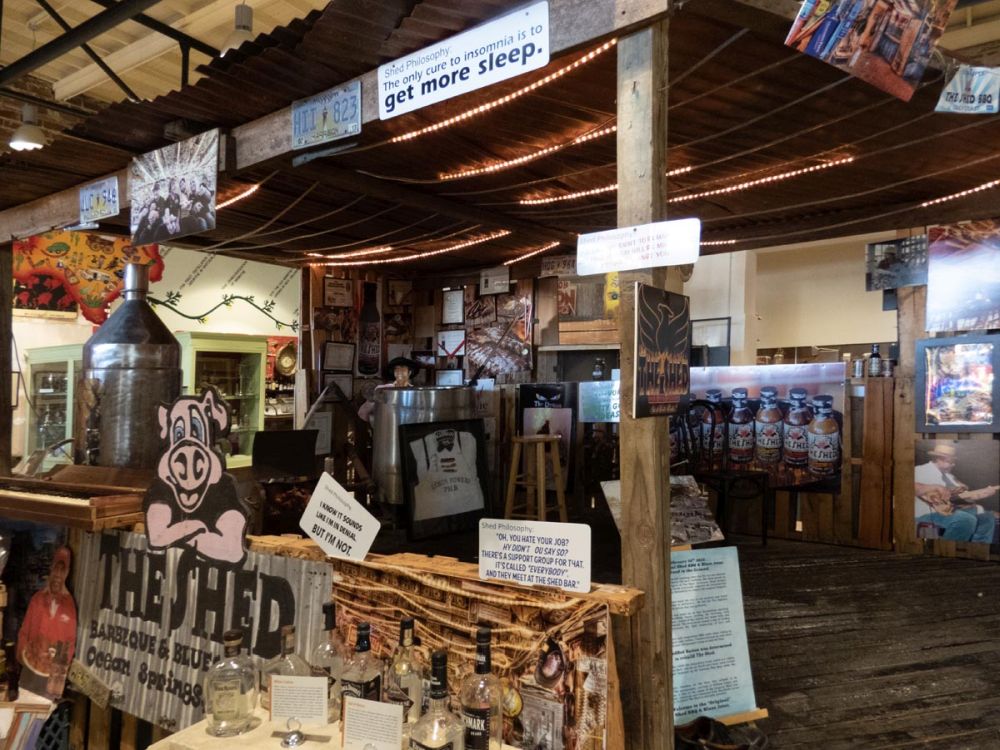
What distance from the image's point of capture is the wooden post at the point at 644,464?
168cm

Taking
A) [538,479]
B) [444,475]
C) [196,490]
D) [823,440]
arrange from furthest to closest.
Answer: [823,440]
[444,475]
[538,479]
[196,490]

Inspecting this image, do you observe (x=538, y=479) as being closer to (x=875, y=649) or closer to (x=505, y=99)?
(x=875, y=649)

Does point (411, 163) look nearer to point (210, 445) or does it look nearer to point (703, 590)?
point (210, 445)

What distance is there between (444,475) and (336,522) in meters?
3.40

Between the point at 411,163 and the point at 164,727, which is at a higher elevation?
the point at 411,163

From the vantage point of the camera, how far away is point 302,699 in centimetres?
174

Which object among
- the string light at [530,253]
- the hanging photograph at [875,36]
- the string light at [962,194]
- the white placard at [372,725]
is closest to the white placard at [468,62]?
the hanging photograph at [875,36]

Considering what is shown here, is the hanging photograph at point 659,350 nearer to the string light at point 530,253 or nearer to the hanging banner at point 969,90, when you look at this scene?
the hanging banner at point 969,90

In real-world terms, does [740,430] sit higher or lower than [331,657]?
higher

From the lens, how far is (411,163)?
3.52 meters

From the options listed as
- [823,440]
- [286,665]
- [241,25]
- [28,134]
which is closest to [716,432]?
[823,440]

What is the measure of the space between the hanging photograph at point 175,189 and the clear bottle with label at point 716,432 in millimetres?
4278

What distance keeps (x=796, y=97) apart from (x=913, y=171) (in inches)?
56.8

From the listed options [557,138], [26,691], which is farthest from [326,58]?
[26,691]
